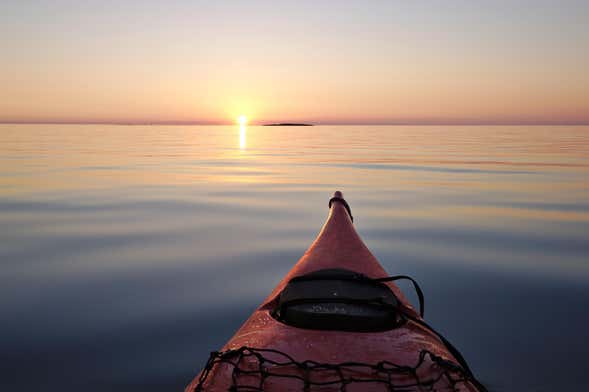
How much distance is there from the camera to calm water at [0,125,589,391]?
3.32m

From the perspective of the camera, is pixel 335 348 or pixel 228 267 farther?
pixel 228 267

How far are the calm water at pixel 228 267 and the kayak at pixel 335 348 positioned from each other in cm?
114

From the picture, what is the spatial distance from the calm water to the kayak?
1138 mm

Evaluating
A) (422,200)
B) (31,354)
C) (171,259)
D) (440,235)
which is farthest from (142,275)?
(422,200)

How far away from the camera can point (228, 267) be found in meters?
5.62

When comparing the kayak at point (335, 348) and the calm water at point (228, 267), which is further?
the calm water at point (228, 267)

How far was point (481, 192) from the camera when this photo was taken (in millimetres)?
10938

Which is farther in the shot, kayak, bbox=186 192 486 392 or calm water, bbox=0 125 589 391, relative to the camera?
calm water, bbox=0 125 589 391

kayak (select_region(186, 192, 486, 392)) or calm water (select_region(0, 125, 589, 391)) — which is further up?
kayak (select_region(186, 192, 486, 392))

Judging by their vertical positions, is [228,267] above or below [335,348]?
below

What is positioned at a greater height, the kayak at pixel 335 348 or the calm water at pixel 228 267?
the kayak at pixel 335 348

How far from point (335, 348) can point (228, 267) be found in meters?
3.72

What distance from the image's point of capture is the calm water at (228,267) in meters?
3.32

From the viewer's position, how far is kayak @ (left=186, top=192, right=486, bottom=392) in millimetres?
1838
